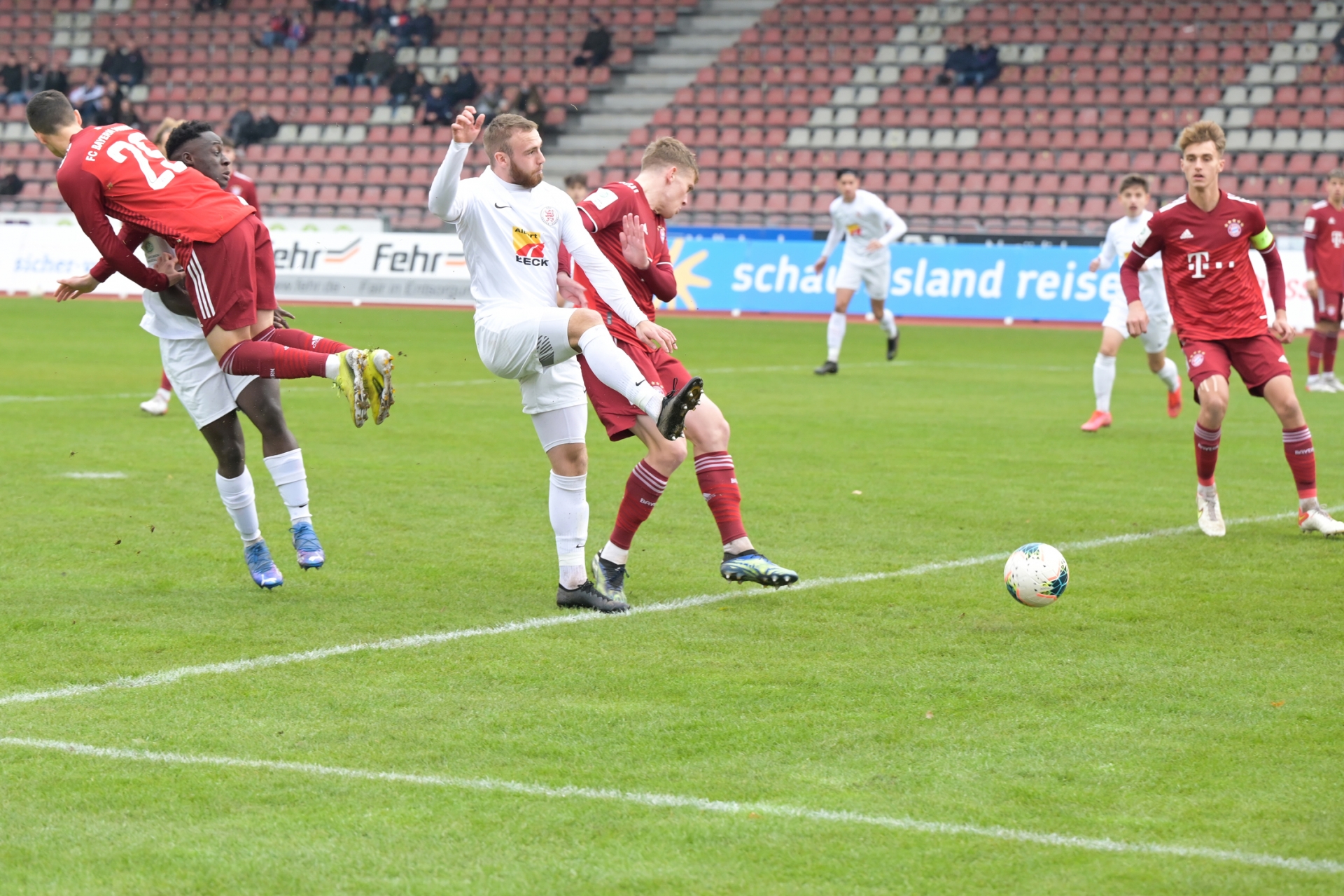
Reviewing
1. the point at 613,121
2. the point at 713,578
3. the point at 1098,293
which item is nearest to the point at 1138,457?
the point at 713,578

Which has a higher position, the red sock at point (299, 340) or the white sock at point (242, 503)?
the red sock at point (299, 340)

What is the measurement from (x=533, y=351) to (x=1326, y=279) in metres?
13.4

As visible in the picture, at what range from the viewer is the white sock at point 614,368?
20.5 ft

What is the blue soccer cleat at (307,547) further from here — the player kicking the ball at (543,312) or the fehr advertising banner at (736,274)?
the fehr advertising banner at (736,274)

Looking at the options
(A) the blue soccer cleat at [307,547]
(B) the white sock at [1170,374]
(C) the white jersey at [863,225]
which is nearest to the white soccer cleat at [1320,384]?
(B) the white sock at [1170,374]

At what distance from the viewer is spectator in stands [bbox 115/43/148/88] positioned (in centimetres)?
3750

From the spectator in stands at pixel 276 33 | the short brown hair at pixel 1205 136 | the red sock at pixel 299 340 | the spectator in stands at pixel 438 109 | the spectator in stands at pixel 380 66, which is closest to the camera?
the red sock at pixel 299 340

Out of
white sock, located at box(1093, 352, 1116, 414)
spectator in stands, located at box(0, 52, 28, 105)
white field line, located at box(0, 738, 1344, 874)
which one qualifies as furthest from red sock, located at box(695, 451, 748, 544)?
spectator in stands, located at box(0, 52, 28, 105)

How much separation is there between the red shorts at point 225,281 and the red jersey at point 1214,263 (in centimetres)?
462

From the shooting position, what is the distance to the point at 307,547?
7.02 m

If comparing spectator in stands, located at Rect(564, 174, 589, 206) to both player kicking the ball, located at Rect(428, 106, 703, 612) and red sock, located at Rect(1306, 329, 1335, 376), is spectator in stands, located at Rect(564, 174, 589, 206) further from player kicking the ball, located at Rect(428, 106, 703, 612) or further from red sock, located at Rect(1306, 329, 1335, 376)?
player kicking the ball, located at Rect(428, 106, 703, 612)

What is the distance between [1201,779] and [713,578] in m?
3.23

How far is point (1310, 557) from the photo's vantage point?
7.88 metres

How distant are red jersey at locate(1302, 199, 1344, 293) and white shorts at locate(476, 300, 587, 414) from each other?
13030 millimetres
